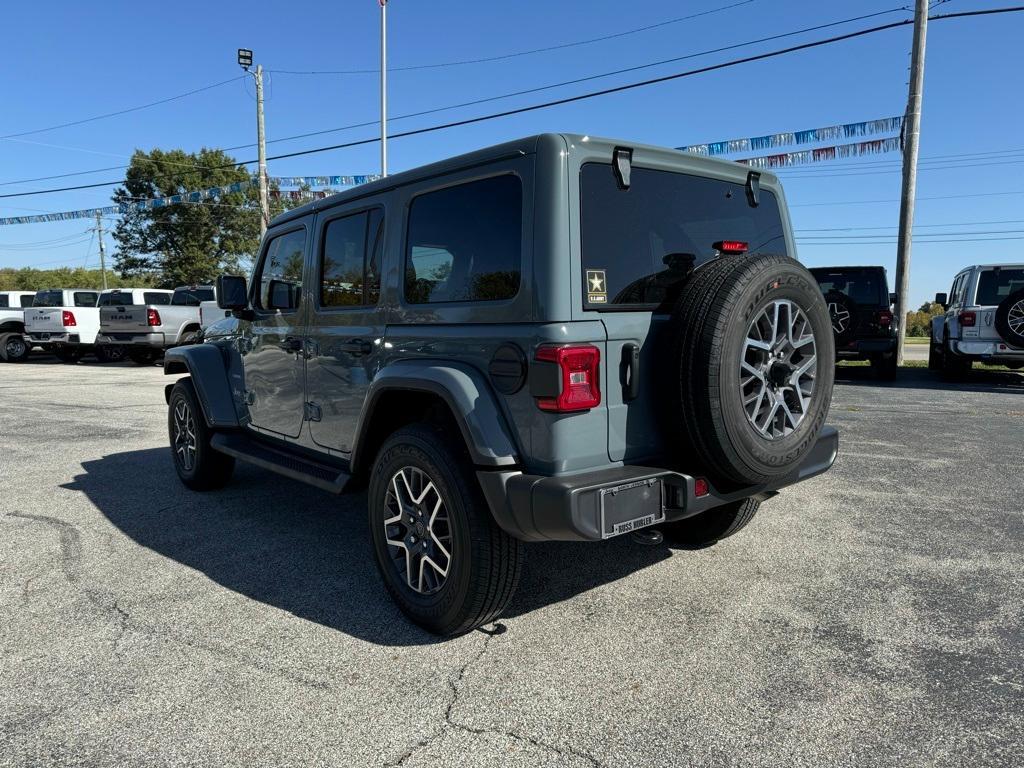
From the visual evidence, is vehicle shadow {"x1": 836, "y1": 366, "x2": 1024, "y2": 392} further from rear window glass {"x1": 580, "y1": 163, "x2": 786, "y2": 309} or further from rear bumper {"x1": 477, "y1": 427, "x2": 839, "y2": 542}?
rear bumper {"x1": 477, "y1": 427, "x2": 839, "y2": 542}

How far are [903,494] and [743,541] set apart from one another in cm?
173

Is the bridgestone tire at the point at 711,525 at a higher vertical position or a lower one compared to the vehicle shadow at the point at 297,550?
higher

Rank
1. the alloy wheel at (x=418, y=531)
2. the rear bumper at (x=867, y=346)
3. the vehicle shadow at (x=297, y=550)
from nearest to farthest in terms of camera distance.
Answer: the alloy wheel at (x=418, y=531)
the vehicle shadow at (x=297, y=550)
the rear bumper at (x=867, y=346)

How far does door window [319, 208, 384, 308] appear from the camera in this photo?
3.55 m

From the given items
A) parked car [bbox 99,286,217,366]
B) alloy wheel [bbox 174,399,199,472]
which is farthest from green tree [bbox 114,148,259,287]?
alloy wheel [bbox 174,399,199,472]

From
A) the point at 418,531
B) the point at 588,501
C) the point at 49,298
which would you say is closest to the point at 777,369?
the point at 588,501

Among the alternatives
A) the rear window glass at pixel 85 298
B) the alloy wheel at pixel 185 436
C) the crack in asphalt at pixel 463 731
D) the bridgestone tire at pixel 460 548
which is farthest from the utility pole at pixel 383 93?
the crack in asphalt at pixel 463 731

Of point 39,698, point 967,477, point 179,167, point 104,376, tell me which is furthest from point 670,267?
point 179,167

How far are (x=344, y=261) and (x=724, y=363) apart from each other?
2.19 metres

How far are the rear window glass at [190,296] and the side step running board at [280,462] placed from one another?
49.3 ft

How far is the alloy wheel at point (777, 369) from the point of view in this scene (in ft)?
9.19

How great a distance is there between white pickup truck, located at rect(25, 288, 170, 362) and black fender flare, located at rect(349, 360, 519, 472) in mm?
17303

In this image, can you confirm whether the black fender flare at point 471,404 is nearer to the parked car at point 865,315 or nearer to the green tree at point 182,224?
the parked car at point 865,315

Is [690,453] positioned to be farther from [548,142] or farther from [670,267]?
[548,142]
